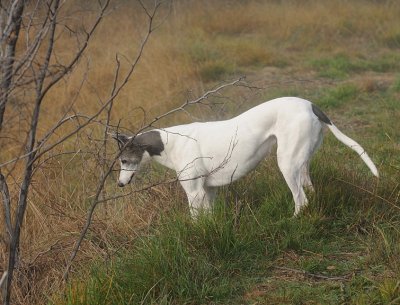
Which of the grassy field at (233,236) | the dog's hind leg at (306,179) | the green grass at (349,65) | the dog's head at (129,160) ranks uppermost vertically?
the dog's head at (129,160)

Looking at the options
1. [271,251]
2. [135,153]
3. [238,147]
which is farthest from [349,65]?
[271,251]

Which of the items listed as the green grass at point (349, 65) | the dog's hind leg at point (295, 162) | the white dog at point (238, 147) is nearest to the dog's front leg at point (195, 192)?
the white dog at point (238, 147)

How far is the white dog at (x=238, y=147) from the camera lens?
5.11 metres

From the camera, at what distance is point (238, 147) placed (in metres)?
5.23

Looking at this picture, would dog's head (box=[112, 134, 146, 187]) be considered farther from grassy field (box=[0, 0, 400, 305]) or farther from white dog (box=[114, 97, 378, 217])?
grassy field (box=[0, 0, 400, 305])

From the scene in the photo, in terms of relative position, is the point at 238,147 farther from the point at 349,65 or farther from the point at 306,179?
the point at 349,65

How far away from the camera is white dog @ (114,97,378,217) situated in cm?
511

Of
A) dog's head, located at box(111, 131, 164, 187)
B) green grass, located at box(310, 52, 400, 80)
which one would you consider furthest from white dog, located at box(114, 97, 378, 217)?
green grass, located at box(310, 52, 400, 80)

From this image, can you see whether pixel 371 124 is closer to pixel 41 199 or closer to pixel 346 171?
pixel 346 171

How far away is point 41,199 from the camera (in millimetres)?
5887

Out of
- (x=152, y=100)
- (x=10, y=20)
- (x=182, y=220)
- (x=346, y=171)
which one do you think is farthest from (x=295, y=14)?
(x=10, y=20)

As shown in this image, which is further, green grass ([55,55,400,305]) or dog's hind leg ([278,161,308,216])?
dog's hind leg ([278,161,308,216])

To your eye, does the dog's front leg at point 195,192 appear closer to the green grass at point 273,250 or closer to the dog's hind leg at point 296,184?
the green grass at point 273,250

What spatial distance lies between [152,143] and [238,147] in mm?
670
